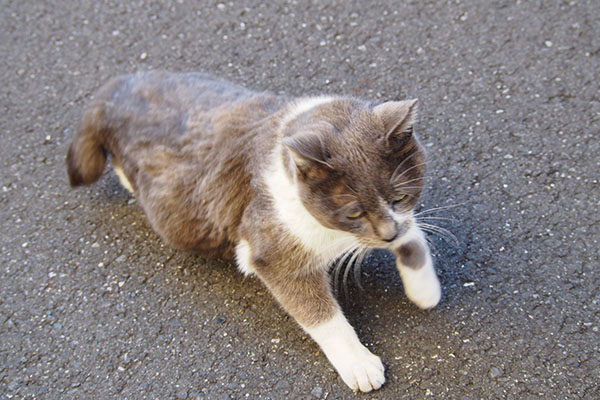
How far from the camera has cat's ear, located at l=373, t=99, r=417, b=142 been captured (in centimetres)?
228

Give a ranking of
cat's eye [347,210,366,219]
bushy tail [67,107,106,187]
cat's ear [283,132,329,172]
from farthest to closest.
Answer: bushy tail [67,107,106,187] → cat's eye [347,210,366,219] → cat's ear [283,132,329,172]

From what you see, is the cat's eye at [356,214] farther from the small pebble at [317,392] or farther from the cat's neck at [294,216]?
the small pebble at [317,392]

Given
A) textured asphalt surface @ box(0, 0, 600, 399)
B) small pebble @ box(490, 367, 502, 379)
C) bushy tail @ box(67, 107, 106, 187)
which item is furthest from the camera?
bushy tail @ box(67, 107, 106, 187)

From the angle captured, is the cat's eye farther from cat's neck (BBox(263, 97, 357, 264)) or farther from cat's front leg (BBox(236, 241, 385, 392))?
cat's front leg (BBox(236, 241, 385, 392))

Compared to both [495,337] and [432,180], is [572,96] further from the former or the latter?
[495,337]

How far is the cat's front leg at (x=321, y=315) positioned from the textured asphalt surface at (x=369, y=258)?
0.09 m

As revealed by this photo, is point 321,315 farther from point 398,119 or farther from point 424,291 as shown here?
point 398,119

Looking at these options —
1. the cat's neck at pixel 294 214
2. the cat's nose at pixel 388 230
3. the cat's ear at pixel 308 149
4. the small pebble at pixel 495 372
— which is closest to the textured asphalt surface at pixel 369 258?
the small pebble at pixel 495 372

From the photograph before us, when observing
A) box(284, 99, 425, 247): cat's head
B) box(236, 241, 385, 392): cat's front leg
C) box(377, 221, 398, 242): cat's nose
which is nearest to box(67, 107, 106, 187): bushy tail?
box(236, 241, 385, 392): cat's front leg

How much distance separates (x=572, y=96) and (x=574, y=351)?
169 centimetres

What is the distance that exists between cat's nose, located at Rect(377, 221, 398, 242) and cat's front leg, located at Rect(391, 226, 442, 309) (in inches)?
12.2

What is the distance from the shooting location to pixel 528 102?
3.66 m

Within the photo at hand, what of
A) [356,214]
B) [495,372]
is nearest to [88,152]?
[356,214]

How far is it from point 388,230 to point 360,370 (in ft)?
1.99
